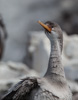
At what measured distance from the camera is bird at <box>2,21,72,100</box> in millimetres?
3355

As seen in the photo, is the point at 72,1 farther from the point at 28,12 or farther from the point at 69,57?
the point at 69,57

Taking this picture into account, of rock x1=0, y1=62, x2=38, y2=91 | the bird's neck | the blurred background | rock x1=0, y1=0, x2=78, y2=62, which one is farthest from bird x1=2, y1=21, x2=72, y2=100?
rock x1=0, y1=0, x2=78, y2=62

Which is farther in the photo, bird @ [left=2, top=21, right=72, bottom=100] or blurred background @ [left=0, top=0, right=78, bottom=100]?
blurred background @ [left=0, top=0, right=78, bottom=100]

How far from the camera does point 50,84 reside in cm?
344

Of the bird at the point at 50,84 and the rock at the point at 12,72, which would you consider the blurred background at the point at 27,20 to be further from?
the bird at the point at 50,84

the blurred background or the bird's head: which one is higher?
the blurred background

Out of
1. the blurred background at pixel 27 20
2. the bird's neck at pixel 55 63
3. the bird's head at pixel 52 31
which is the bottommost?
the bird's neck at pixel 55 63

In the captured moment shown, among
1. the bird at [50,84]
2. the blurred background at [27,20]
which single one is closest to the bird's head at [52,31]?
the bird at [50,84]

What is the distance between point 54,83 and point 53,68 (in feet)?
0.46

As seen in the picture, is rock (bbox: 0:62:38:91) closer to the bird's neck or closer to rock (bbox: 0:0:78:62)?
the bird's neck

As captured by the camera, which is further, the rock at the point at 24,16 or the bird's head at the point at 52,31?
the rock at the point at 24,16

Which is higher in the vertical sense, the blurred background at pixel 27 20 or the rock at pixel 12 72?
the blurred background at pixel 27 20

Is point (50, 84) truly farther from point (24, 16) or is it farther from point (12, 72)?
point (24, 16)

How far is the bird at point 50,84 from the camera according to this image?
336 cm
